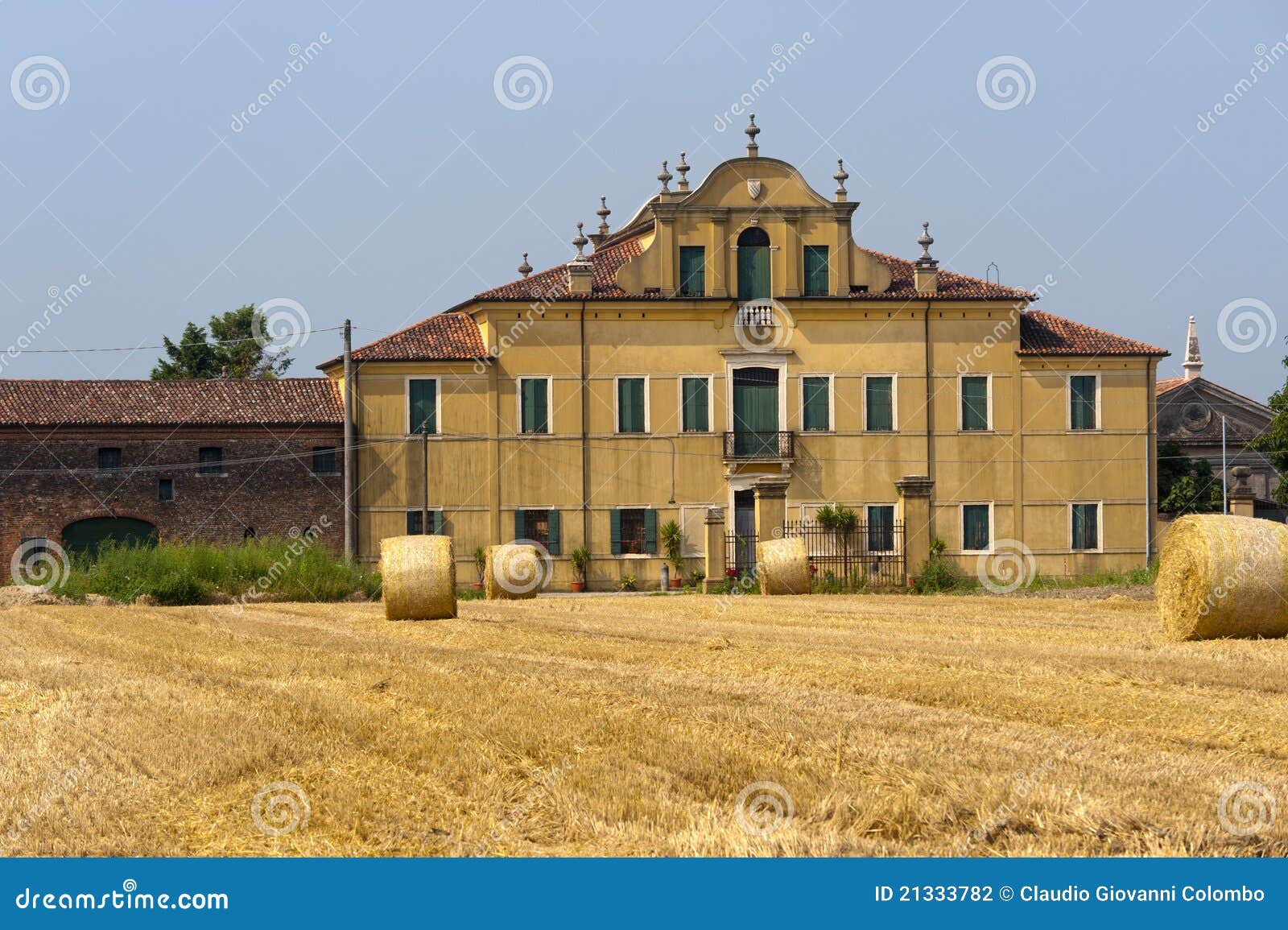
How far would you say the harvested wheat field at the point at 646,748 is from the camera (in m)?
6.59

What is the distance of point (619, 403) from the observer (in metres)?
45.4

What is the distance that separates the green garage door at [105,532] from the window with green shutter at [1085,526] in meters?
25.9

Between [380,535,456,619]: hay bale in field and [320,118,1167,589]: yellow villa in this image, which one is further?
[320,118,1167,589]: yellow villa

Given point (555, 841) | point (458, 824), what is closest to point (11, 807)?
point (458, 824)

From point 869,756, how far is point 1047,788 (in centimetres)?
121

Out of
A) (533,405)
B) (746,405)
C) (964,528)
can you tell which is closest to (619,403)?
(533,405)

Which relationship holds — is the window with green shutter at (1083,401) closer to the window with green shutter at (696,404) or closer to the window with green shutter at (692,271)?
the window with green shutter at (696,404)

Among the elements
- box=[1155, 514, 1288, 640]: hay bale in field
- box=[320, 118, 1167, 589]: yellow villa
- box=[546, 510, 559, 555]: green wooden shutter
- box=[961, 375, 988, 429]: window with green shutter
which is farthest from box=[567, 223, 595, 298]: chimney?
box=[1155, 514, 1288, 640]: hay bale in field

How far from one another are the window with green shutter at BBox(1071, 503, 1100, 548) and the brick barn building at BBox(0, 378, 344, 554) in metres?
21.0

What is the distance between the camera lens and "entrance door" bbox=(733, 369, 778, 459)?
45812mm

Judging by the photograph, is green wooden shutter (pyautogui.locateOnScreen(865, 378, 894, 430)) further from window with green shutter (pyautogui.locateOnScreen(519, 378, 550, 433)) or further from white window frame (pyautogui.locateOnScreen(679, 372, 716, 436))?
window with green shutter (pyautogui.locateOnScreen(519, 378, 550, 433))

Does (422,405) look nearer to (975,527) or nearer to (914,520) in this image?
(975,527)

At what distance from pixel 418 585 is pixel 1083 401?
93.2 feet

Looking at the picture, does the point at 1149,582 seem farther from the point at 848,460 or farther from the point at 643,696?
the point at 643,696
